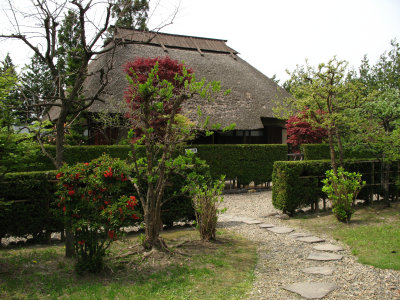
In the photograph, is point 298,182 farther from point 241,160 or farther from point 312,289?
point 241,160

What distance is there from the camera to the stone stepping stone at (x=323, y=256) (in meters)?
5.53

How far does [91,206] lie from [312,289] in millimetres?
3080

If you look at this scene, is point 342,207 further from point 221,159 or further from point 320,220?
point 221,159

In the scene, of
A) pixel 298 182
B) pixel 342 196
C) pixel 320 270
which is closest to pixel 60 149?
pixel 320 270

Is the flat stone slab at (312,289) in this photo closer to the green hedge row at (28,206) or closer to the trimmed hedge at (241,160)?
the green hedge row at (28,206)

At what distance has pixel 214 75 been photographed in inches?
854

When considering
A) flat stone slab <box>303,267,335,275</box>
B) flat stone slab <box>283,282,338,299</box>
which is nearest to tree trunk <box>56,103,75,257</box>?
flat stone slab <box>283,282,338,299</box>

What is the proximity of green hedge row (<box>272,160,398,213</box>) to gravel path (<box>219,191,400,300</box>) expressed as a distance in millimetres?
1506

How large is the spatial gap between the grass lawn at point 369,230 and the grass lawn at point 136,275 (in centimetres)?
192

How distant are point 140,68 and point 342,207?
10212 millimetres

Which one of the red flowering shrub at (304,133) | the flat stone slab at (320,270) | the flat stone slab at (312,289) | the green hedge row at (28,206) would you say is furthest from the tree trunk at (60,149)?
the red flowering shrub at (304,133)

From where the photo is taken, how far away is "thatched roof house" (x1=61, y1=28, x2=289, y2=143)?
1791 centimetres

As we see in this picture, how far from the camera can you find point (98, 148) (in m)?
12.4

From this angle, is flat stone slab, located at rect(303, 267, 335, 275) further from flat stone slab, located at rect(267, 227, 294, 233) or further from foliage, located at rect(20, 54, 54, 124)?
foliage, located at rect(20, 54, 54, 124)
